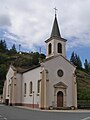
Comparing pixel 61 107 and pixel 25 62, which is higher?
pixel 25 62

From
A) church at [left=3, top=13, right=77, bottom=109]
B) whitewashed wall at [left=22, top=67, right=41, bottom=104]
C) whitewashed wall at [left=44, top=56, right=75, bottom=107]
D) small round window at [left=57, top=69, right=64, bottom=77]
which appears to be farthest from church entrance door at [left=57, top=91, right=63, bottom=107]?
whitewashed wall at [left=22, top=67, right=41, bottom=104]

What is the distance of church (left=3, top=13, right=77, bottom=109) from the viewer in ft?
139

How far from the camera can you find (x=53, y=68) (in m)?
44.0

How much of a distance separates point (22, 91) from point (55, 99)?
1324cm

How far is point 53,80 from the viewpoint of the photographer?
4341cm

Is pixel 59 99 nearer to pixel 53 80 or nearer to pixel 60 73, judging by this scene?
A: pixel 53 80

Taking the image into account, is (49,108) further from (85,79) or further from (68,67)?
(85,79)

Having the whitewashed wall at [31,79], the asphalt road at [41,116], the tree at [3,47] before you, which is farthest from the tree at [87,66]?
the asphalt road at [41,116]

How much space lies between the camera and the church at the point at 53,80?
1662 inches

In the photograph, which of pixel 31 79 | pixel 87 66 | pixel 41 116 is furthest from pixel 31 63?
pixel 41 116

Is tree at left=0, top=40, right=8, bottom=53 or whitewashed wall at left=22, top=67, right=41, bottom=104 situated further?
tree at left=0, top=40, right=8, bottom=53

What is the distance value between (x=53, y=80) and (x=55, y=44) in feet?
24.5

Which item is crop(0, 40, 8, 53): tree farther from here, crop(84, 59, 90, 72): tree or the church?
the church

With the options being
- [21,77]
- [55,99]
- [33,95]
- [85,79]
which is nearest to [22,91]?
[21,77]
